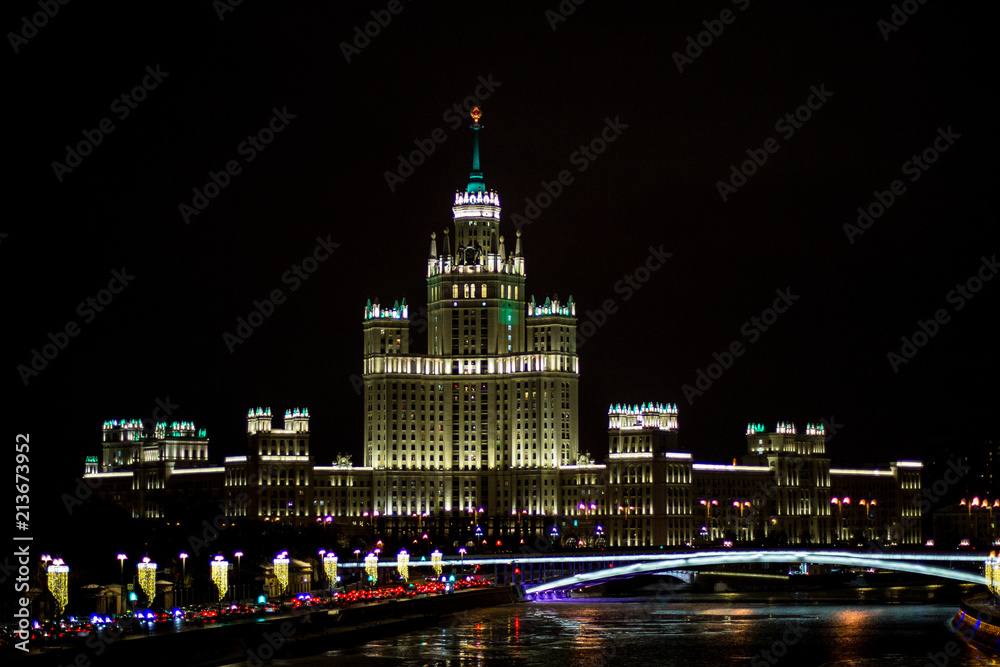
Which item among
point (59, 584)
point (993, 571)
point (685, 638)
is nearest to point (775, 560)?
point (685, 638)

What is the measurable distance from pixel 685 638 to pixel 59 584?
48604 millimetres

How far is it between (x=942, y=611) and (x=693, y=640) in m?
36.9

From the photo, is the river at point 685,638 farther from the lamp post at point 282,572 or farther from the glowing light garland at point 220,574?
the glowing light garland at point 220,574

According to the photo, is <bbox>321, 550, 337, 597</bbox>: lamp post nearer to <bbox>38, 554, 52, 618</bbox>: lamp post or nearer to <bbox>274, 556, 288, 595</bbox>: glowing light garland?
<bbox>274, 556, 288, 595</bbox>: glowing light garland

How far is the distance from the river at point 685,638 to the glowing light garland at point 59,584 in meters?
15.8

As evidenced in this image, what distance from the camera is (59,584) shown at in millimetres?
122688

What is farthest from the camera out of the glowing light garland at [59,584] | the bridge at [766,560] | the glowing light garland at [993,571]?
the bridge at [766,560]

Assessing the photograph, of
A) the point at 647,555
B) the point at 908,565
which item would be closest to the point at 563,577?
the point at 647,555

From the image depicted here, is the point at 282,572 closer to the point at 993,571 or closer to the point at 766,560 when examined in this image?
the point at 766,560

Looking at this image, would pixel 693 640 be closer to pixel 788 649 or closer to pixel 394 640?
pixel 788 649

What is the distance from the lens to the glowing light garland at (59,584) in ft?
399

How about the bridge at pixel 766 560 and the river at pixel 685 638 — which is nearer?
the river at pixel 685 638

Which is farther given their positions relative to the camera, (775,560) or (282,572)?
(775,560)

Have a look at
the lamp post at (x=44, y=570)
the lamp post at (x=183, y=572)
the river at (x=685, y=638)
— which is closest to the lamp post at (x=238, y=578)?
the lamp post at (x=183, y=572)
